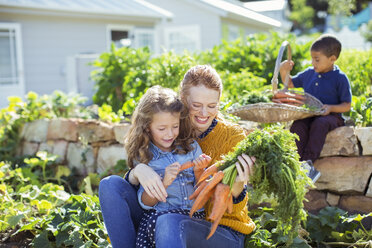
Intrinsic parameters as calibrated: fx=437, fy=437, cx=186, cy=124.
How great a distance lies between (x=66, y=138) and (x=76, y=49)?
5579 millimetres

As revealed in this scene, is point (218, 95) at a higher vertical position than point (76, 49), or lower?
lower

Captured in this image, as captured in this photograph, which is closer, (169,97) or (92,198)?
(169,97)

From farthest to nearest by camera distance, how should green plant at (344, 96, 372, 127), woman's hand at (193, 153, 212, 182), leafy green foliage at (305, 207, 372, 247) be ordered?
green plant at (344, 96, 372, 127) → leafy green foliage at (305, 207, 372, 247) → woman's hand at (193, 153, 212, 182)

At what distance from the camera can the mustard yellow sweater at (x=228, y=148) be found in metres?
2.30

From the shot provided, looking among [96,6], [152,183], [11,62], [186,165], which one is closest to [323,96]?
[186,165]

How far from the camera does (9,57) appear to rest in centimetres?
944

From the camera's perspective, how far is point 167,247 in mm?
1998

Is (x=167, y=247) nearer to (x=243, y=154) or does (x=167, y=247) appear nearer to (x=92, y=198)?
(x=243, y=154)

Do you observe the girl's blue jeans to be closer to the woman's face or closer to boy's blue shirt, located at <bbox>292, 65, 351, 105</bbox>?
the woman's face

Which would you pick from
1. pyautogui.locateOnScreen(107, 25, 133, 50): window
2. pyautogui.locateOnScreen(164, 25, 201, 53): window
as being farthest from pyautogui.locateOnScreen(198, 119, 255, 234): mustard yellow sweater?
pyautogui.locateOnScreen(164, 25, 201, 53): window

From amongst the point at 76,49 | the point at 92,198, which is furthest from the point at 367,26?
the point at 92,198

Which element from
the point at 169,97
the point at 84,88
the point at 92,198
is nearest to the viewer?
the point at 169,97

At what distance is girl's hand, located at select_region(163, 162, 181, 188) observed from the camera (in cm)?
212

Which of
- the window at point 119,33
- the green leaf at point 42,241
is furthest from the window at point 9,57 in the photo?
the green leaf at point 42,241
